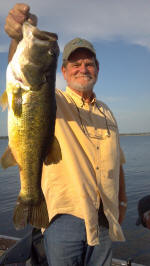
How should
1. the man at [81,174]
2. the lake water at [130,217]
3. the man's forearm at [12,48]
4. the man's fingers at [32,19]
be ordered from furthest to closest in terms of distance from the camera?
the lake water at [130,217] < the man at [81,174] < the man's forearm at [12,48] < the man's fingers at [32,19]

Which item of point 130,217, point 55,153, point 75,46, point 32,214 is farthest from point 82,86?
point 130,217

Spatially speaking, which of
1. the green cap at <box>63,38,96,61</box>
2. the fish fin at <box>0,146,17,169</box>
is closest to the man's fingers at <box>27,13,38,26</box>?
the green cap at <box>63,38,96,61</box>

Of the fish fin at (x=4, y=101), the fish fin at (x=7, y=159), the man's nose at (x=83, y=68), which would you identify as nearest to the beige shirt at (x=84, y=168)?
the man's nose at (x=83, y=68)

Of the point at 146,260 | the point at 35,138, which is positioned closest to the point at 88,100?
the point at 35,138

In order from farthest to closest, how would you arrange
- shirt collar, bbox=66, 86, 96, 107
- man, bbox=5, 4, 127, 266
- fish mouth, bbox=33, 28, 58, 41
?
shirt collar, bbox=66, 86, 96, 107 < man, bbox=5, 4, 127, 266 < fish mouth, bbox=33, 28, 58, 41

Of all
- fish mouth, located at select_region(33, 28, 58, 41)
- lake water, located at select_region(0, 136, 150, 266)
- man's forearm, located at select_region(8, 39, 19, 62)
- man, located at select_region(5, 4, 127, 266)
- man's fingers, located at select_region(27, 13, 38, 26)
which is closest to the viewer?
fish mouth, located at select_region(33, 28, 58, 41)

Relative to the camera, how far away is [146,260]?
27.7 ft

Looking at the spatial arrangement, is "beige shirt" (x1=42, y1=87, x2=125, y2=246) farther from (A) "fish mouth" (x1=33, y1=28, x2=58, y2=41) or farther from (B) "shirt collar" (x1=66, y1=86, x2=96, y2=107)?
(A) "fish mouth" (x1=33, y1=28, x2=58, y2=41)

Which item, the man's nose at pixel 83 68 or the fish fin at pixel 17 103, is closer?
the fish fin at pixel 17 103

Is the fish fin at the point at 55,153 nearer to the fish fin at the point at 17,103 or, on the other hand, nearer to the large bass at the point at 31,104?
the large bass at the point at 31,104

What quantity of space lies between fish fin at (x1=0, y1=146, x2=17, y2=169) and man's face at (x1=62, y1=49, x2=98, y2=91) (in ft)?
4.74

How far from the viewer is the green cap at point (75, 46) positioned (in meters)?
3.44

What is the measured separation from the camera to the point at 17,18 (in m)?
2.42

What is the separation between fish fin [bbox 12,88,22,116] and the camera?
2.36 m
